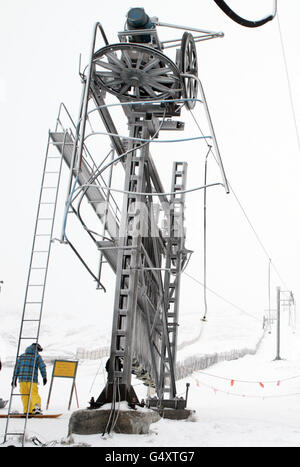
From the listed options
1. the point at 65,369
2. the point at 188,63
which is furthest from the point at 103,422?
the point at 188,63

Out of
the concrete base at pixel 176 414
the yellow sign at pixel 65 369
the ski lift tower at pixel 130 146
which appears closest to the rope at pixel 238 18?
the ski lift tower at pixel 130 146

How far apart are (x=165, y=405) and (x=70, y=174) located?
6.94m

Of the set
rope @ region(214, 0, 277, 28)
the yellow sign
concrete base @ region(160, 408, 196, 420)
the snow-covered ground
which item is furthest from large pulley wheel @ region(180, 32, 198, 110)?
the yellow sign

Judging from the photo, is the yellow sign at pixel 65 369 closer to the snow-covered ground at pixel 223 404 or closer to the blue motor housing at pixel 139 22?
the snow-covered ground at pixel 223 404

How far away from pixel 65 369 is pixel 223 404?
638 cm

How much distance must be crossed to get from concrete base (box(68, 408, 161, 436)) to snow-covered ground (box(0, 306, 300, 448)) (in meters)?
0.16

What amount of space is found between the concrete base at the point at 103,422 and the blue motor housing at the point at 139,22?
739 cm

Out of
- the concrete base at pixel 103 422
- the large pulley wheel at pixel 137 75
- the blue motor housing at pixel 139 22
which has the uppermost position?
the blue motor housing at pixel 139 22

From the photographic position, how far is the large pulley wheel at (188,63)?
9.70 m

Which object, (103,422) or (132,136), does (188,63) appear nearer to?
(132,136)

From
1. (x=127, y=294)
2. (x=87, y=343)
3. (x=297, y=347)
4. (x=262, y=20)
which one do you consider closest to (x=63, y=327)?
(x=87, y=343)

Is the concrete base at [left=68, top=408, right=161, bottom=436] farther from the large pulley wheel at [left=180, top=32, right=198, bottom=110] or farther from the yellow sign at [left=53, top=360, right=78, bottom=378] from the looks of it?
the large pulley wheel at [left=180, top=32, right=198, bottom=110]

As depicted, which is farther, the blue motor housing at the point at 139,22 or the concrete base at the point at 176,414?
the concrete base at the point at 176,414

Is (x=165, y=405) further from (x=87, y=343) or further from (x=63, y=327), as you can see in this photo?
(x=63, y=327)
